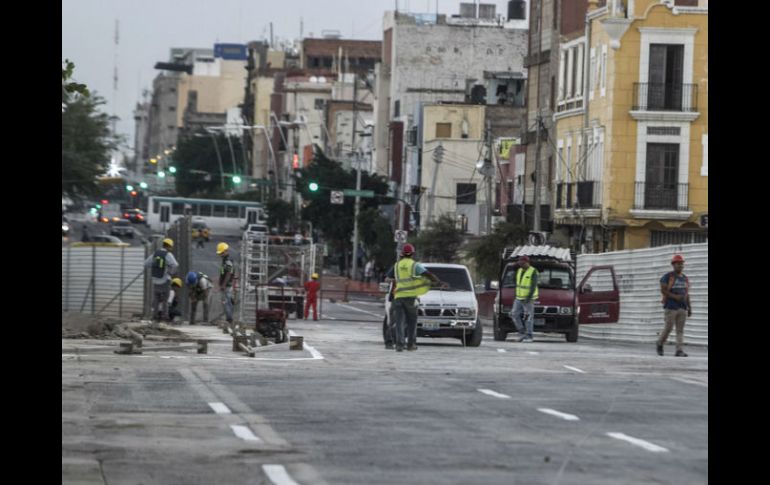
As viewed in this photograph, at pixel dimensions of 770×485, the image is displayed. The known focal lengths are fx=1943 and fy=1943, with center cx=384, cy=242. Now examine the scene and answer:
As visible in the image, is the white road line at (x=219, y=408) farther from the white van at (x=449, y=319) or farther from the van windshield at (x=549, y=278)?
the van windshield at (x=549, y=278)

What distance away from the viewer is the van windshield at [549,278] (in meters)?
42.3

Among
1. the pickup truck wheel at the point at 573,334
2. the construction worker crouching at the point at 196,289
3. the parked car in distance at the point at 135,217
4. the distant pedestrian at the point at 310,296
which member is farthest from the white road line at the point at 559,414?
the parked car in distance at the point at 135,217

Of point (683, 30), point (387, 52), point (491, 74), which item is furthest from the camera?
point (387, 52)

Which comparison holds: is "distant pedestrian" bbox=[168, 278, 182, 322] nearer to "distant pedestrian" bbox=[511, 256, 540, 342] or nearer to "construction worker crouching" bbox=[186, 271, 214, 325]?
"construction worker crouching" bbox=[186, 271, 214, 325]

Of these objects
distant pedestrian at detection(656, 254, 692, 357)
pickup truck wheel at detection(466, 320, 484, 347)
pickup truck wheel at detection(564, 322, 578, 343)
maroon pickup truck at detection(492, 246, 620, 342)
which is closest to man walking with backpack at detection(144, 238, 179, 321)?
maroon pickup truck at detection(492, 246, 620, 342)

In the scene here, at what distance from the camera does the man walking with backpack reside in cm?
4309

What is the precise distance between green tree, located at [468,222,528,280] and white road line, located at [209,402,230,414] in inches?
2119

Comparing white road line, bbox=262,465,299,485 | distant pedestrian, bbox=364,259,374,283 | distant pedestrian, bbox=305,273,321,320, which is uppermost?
white road line, bbox=262,465,299,485

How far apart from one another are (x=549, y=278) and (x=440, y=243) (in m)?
46.6
